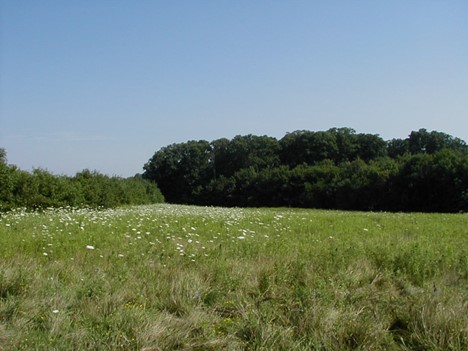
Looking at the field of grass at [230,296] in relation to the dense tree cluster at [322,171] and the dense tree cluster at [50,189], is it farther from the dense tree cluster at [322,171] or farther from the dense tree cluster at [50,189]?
the dense tree cluster at [322,171]

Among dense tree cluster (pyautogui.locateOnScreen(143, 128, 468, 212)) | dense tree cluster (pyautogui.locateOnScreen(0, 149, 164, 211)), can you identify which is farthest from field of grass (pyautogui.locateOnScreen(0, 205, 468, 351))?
dense tree cluster (pyautogui.locateOnScreen(143, 128, 468, 212))

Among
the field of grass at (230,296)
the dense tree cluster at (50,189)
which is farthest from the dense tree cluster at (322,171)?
the field of grass at (230,296)

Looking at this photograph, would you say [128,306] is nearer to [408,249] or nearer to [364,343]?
[364,343]

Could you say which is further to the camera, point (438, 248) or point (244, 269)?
point (438, 248)

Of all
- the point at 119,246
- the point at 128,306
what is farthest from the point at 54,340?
the point at 119,246

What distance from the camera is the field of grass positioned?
4266 millimetres

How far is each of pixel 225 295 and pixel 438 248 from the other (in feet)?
14.4

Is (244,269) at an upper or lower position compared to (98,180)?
lower

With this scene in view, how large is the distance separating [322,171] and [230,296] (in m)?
61.6

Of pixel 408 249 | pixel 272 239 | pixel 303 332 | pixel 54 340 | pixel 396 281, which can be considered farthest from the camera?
pixel 272 239

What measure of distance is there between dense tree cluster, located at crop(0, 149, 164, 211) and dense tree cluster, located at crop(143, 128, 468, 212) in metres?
33.4

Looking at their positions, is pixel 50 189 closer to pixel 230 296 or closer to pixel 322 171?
pixel 230 296

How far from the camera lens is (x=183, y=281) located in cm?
557

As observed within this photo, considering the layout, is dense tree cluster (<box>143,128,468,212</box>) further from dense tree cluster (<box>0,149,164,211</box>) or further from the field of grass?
the field of grass
